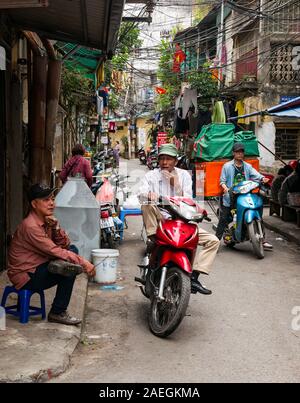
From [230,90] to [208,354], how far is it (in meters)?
16.8

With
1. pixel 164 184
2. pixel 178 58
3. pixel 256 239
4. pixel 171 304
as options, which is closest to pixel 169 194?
pixel 164 184

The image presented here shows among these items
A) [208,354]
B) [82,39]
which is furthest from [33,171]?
[208,354]

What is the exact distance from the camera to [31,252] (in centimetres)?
486

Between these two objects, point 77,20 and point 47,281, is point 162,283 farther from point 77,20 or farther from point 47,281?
point 77,20

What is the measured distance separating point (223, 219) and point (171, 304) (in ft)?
14.9

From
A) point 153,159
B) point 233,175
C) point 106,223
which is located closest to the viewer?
point 106,223

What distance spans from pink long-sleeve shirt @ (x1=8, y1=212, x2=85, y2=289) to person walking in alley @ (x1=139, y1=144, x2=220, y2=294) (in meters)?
1.06

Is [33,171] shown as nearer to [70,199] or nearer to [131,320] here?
[70,199]

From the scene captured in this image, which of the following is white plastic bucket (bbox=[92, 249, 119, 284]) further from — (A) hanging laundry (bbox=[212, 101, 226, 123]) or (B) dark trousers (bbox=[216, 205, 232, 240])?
(A) hanging laundry (bbox=[212, 101, 226, 123])

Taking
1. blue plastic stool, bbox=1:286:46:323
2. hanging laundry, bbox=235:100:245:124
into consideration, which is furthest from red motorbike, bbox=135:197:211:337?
hanging laundry, bbox=235:100:245:124

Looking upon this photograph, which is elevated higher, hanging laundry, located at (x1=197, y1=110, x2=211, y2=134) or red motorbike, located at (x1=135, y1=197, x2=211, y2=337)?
hanging laundry, located at (x1=197, y1=110, x2=211, y2=134)

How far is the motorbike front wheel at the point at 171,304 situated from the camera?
4.72 meters

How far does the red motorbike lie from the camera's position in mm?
4906

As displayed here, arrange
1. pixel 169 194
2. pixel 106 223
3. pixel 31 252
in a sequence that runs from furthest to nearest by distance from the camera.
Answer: pixel 106 223 < pixel 169 194 < pixel 31 252
